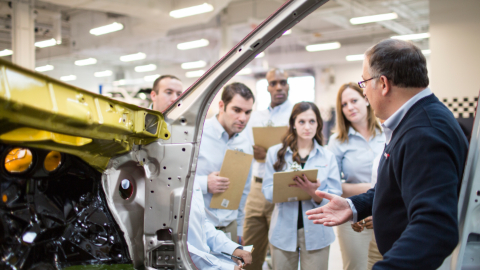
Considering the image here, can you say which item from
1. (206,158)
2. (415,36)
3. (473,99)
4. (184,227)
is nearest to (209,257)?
(184,227)

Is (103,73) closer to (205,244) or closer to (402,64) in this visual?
(205,244)

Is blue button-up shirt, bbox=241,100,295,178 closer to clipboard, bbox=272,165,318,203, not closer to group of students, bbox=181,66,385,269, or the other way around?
group of students, bbox=181,66,385,269

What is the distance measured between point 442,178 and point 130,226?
1.21 meters

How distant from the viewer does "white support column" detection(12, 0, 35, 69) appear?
740 centimetres

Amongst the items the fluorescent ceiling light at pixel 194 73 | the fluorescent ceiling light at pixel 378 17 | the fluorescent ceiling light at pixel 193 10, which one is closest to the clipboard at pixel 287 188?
the fluorescent ceiling light at pixel 193 10

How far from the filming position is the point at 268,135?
3209mm

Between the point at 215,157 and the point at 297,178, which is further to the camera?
the point at 215,157

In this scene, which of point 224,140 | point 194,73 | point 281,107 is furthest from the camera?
point 194,73

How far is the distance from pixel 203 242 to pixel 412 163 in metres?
1.26

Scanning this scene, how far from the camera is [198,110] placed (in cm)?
147

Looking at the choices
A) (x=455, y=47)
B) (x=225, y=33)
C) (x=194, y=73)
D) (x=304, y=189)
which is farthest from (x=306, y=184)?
(x=194, y=73)

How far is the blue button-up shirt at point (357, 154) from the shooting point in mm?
2857

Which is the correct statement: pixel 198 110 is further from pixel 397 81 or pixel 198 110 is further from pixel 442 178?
A: pixel 442 178

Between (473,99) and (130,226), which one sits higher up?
(473,99)
